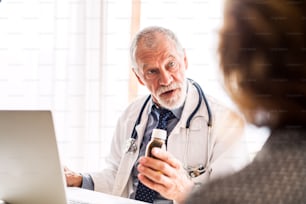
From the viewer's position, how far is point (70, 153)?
4.11 ft

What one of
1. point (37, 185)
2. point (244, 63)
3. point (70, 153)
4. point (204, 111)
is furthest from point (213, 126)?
point (244, 63)

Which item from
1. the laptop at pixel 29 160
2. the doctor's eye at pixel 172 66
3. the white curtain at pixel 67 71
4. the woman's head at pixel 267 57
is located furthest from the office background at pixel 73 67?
the woman's head at pixel 267 57

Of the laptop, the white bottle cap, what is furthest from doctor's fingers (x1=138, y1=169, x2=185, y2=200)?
the laptop

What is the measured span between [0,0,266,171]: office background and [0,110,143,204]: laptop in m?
0.51

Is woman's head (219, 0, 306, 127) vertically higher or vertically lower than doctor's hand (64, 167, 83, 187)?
higher

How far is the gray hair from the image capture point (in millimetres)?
1190

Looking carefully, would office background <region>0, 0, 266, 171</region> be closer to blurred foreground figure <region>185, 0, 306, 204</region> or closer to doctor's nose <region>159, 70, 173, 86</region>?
doctor's nose <region>159, 70, 173, 86</region>

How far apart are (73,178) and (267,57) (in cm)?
93

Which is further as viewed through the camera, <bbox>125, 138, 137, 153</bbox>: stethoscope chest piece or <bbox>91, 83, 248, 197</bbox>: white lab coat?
<bbox>125, 138, 137, 153</bbox>: stethoscope chest piece

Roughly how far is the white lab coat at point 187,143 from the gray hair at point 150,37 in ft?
0.36

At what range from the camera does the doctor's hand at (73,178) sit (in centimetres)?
123

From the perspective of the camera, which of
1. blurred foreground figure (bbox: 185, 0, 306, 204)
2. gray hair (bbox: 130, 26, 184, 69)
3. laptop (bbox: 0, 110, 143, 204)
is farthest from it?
gray hair (bbox: 130, 26, 184, 69)

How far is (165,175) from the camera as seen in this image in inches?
44.6

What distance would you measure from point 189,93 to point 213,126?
107 millimetres
